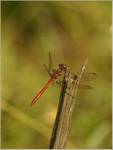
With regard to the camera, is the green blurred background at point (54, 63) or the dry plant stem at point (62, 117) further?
the green blurred background at point (54, 63)

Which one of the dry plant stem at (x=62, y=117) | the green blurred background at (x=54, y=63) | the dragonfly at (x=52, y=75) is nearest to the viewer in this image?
the dry plant stem at (x=62, y=117)

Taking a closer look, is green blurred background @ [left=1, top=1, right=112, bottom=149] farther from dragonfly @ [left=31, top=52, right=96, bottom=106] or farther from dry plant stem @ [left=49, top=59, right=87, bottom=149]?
dry plant stem @ [left=49, top=59, right=87, bottom=149]

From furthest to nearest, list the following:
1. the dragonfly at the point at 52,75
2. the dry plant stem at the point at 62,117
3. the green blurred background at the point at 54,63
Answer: the green blurred background at the point at 54,63 → the dragonfly at the point at 52,75 → the dry plant stem at the point at 62,117

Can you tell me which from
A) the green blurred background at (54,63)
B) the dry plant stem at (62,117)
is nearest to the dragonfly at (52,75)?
the green blurred background at (54,63)

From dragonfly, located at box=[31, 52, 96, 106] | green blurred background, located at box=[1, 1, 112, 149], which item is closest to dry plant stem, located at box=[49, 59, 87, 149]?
dragonfly, located at box=[31, 52, 96, 106]

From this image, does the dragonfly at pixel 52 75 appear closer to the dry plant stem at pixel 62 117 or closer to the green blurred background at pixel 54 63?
the green blurred background at pixel 54 63

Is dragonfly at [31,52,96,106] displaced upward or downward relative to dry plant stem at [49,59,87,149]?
upward

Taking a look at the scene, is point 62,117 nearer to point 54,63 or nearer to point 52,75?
point 52,75

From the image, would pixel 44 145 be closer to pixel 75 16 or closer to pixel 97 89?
pixel 97 89

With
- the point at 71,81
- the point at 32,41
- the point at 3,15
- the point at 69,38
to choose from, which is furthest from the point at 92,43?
the point at 71,81
